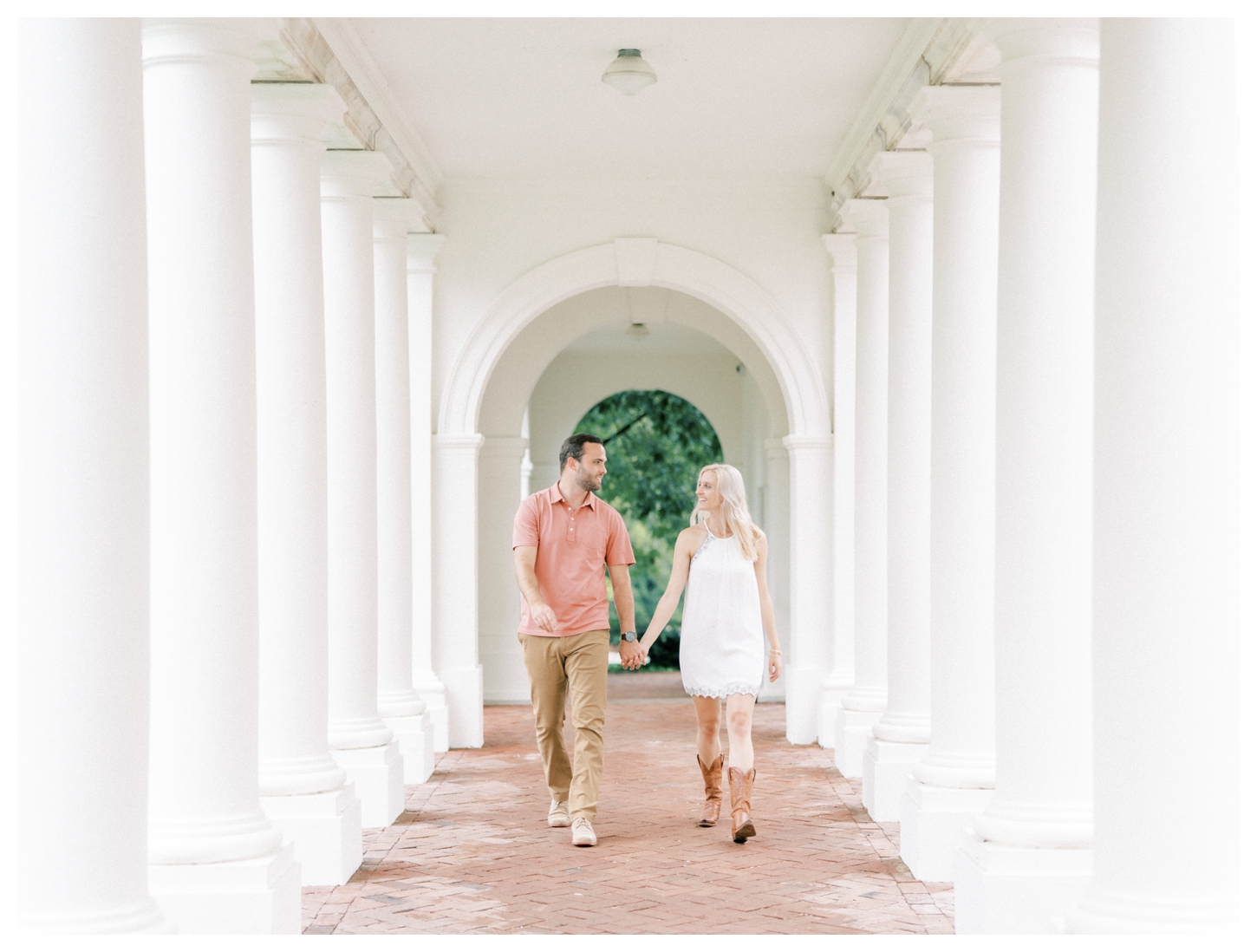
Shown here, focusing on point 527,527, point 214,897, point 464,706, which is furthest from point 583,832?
point 464,706

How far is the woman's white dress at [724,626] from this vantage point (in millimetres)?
8359

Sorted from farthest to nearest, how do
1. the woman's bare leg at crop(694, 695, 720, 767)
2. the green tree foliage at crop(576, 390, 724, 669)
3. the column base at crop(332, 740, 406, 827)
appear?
the green tree foliage at crop(576, 390, 724, 669), the column base at crop(332, 740, 406, 827), the woman's bare leg at crop(694, 695, 720, 767)

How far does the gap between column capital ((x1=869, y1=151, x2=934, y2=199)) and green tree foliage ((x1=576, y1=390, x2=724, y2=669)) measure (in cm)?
1818

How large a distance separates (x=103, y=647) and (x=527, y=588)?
3.99m

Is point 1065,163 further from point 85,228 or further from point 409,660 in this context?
point 409,660

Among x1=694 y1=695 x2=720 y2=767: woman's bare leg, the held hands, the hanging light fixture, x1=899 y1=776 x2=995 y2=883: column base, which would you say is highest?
the hanging light fixture

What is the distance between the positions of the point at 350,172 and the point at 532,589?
140 inches

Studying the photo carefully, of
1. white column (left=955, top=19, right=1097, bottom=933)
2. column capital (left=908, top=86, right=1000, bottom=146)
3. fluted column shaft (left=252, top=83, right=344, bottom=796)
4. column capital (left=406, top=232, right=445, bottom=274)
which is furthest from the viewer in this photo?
column capital (left=406, top=232, right=445, bottom=274)

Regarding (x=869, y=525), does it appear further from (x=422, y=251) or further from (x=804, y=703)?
(x=422, y=251)

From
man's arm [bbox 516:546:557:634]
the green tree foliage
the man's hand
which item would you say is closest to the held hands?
man's arm [bbox 516:546:557:634]

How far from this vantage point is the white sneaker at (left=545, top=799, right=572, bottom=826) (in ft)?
30.2

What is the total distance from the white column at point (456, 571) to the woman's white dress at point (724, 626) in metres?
5.78

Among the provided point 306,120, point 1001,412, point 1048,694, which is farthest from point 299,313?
point 1048,694

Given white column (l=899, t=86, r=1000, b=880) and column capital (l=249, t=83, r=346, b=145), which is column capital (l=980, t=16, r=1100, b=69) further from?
column capital (l=249, t=83, r=346, b=145)
